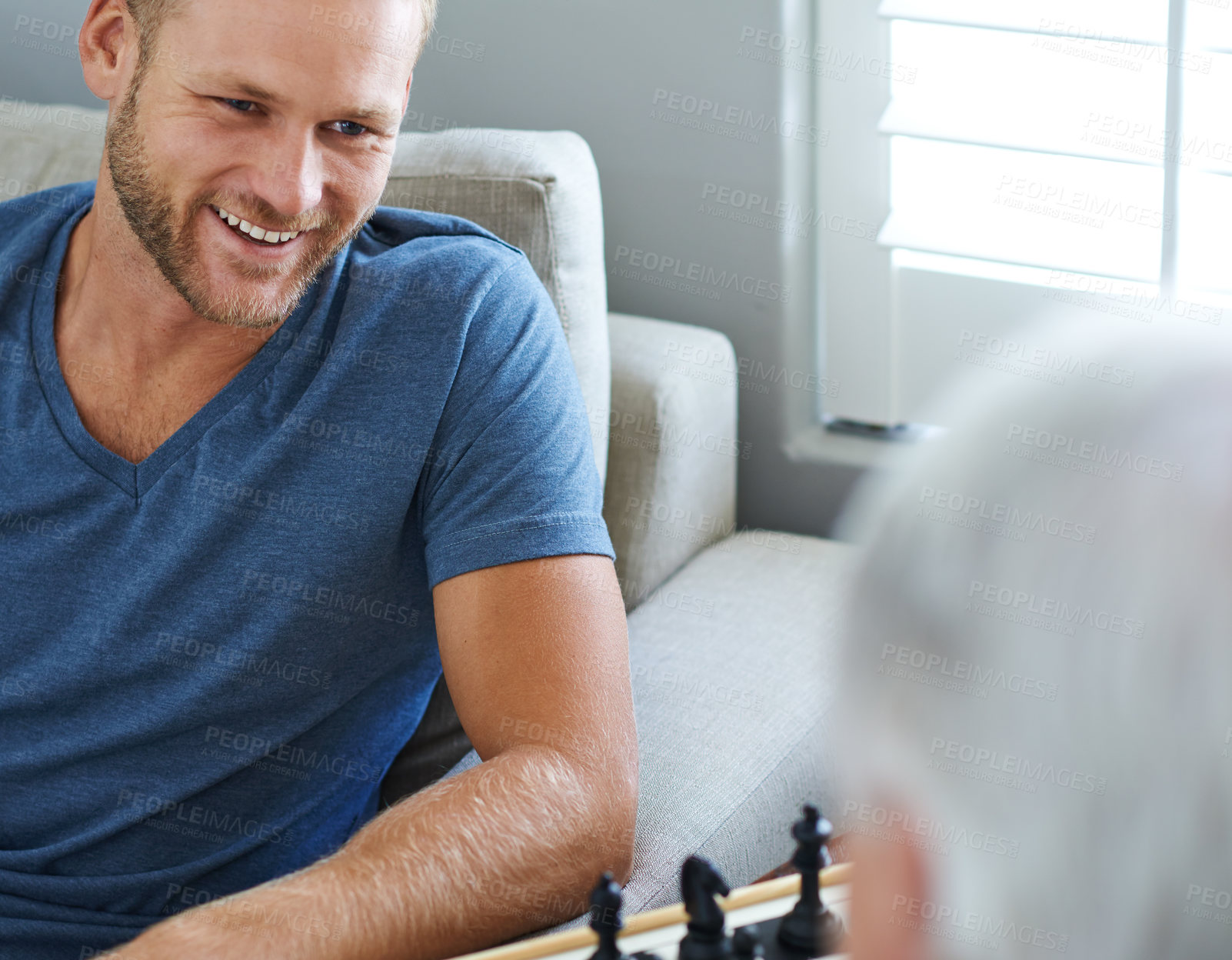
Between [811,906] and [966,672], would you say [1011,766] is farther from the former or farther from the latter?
[811,906]

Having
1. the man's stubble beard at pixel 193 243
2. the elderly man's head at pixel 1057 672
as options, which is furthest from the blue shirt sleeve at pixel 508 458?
the elderly man's head at pixel 1057 672

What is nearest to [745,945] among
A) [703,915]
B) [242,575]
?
[703,915]

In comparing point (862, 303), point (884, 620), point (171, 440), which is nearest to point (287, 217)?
point (171, 440)

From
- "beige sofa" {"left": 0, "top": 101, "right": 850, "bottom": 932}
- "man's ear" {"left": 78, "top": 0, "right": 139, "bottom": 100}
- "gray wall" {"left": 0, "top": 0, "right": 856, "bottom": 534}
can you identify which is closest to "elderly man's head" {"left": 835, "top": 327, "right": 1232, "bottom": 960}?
"beige sofa" {"left": 0, "top": 101, "right": 850, "bottom": 932}

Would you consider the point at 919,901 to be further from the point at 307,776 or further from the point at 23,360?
the point at 23,360

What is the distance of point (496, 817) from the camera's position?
98 centimetres

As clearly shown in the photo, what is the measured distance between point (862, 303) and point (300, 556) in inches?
36.3

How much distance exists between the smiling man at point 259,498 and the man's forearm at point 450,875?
2.9 inches

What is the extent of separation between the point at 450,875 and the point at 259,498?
1.44 feet

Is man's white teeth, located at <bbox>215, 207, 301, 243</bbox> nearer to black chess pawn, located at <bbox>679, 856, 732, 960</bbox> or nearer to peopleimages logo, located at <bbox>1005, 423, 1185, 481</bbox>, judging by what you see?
black chess pawn, located at <bbox>679, 856, 732, 960</bbox>

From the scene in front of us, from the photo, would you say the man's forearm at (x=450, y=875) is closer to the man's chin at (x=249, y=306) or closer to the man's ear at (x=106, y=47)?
the man's chin at (x=249, y=306)

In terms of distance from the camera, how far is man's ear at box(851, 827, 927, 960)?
1.09 feet

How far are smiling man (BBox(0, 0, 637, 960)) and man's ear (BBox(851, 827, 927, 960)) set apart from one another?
0.73m

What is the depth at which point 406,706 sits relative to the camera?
133 cm
